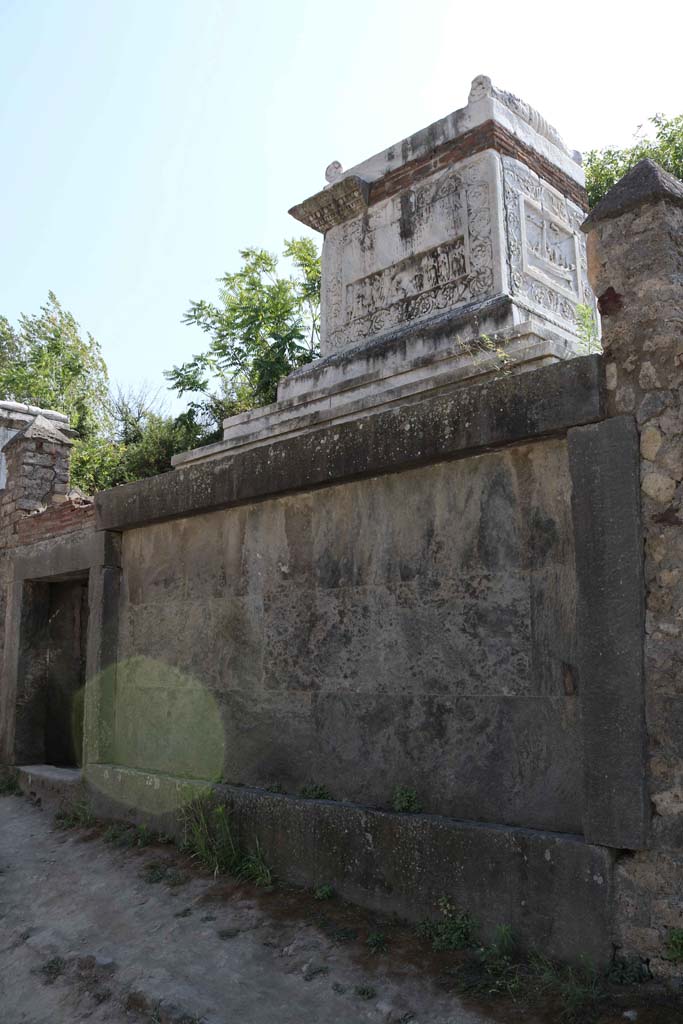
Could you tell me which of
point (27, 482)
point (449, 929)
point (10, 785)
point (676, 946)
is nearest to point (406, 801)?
point (449, 929)

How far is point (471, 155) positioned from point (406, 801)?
573 cm

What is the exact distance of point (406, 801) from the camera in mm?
4008

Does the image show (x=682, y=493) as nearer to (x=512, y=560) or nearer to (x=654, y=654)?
(x=654, y=654)

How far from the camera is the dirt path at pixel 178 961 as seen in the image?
328cm

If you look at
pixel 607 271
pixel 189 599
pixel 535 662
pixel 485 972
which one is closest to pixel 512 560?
pixel 535 662

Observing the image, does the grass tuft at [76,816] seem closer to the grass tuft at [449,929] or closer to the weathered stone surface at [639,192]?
the grass tuft at [449,929]

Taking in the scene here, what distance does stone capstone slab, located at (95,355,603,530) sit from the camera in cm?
356

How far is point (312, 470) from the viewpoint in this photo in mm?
4727

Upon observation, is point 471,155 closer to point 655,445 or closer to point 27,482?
point 655,445

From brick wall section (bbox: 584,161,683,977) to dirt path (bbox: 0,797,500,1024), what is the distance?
80 centimetres

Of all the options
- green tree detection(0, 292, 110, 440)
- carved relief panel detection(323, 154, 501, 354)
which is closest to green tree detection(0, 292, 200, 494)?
green tree detection(0, 292, 110, 440)

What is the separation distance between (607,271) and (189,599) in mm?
3552

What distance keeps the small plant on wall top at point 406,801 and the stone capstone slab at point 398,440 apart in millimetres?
1664

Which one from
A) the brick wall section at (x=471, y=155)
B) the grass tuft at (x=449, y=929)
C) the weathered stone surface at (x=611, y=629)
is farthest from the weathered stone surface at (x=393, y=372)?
the grass tuft at (x=449, y=929)
